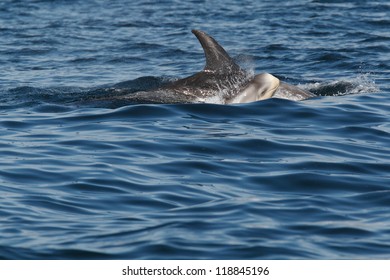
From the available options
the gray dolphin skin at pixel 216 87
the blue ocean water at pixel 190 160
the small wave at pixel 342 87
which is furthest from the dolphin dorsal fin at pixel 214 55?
the small wave at pixel 342 87

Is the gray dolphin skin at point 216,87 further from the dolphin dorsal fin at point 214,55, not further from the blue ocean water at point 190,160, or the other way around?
the blue ocean water at point 190,160

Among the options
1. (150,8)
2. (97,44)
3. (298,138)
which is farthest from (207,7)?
(298,138)

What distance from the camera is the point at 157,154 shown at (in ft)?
40.1

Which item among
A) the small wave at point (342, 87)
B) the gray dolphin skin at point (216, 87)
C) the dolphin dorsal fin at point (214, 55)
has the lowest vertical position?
the small wave at point (342, 87)

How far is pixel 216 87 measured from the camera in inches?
617

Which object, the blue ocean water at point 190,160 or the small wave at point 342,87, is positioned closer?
the blue ocean water at point 190,160

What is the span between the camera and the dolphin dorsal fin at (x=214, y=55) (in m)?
15.6

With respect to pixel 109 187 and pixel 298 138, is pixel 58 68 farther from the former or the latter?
pixel 109 187

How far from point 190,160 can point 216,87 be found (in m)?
4.03

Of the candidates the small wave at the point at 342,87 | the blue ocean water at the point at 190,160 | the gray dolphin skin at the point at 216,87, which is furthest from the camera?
the small wave at the point at 342,87

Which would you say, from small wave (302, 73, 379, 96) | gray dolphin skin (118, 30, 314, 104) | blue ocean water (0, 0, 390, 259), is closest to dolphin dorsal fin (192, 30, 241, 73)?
gray dolphin skin (118, 30, 314, 104)

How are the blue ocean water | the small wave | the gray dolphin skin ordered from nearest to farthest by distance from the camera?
the blue ocean water < the gray dolphin skin < the small wave

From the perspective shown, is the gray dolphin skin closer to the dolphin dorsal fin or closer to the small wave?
the dolphin dorsal fin

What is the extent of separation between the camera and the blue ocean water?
29.2ft
